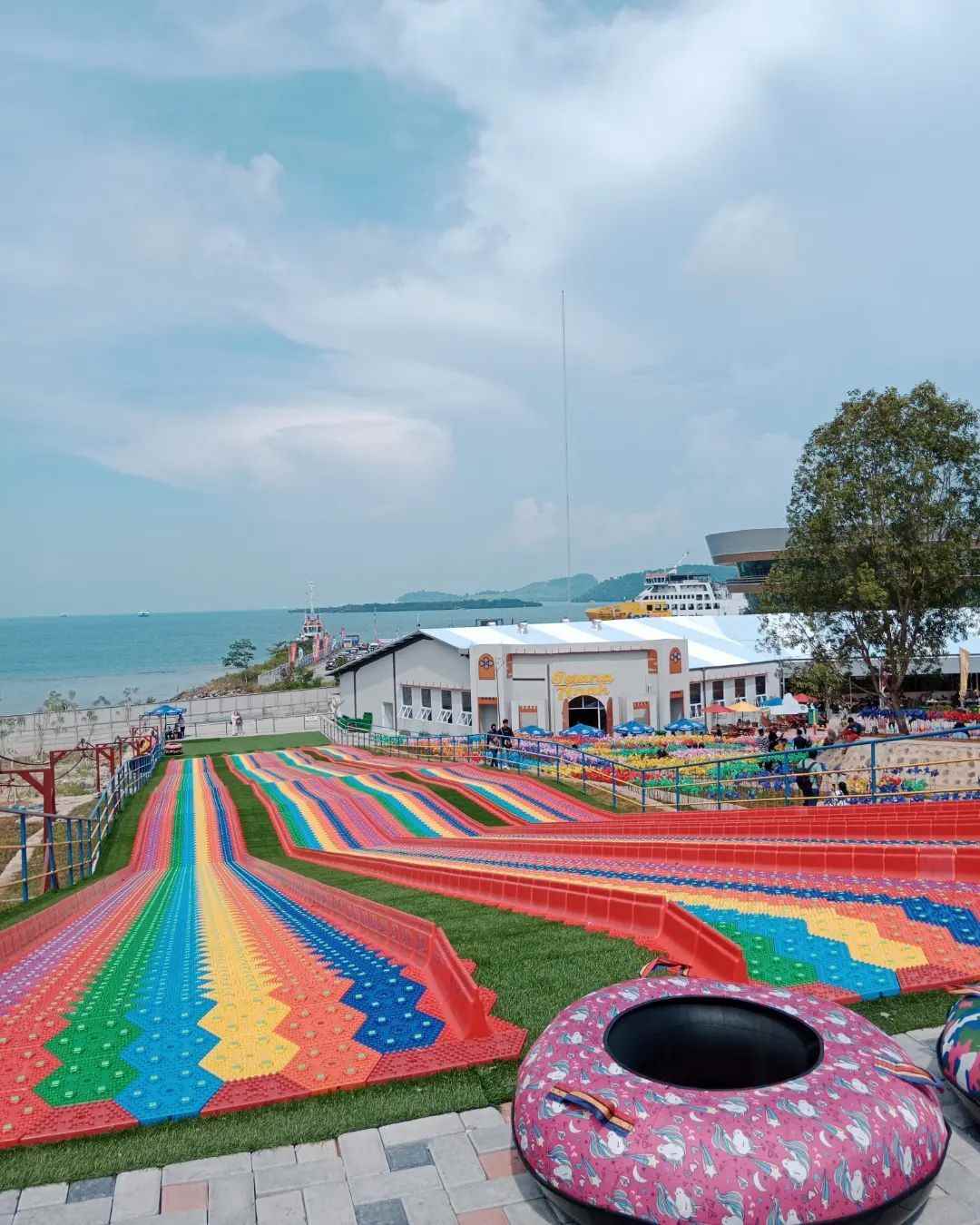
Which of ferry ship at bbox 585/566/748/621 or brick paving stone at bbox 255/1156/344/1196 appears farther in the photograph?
ferry ship at bbox 585/566/748/621

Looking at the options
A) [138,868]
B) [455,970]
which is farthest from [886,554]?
[455,970]

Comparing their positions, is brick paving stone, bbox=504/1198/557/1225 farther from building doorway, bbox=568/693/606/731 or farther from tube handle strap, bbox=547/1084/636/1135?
building doorway, bbox=568/693/606/731

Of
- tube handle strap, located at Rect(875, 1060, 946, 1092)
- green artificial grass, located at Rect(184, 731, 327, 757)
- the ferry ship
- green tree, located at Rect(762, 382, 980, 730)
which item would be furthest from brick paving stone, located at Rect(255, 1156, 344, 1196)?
the ferry ship

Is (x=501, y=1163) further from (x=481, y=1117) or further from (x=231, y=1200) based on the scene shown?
(x=231, y=1200)

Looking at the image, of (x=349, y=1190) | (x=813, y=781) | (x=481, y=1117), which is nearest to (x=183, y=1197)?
(x=349, y=1190)

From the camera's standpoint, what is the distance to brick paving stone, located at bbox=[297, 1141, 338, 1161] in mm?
3614

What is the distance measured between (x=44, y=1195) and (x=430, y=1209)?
158 cm

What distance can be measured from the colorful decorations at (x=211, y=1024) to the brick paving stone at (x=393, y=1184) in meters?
0.68

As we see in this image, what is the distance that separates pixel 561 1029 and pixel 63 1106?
94.9 inches

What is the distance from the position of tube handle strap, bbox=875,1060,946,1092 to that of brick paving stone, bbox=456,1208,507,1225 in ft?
5.23

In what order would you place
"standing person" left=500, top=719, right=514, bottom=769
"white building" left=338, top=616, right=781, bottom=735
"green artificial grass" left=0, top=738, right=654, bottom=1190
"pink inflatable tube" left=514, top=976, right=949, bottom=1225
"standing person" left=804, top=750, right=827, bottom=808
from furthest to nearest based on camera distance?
"white building" left=338, top=616, right=781, bottom=735 < "standing person" left=500, top=719, right=514, bottom=769 < "standing person" left=804, top=750, right=827, bottom=808 < "green artificial grass" left=0, top=738, right=654, bottom=1190 < "pink inflatable tube" left=514, top=976, right=949, bottom=1225

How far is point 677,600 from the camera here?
104812 mm

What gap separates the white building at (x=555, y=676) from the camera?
37.5 meters

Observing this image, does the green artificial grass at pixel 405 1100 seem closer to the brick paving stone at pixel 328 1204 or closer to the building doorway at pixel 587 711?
the brick paving stone at pixel 328 1204
